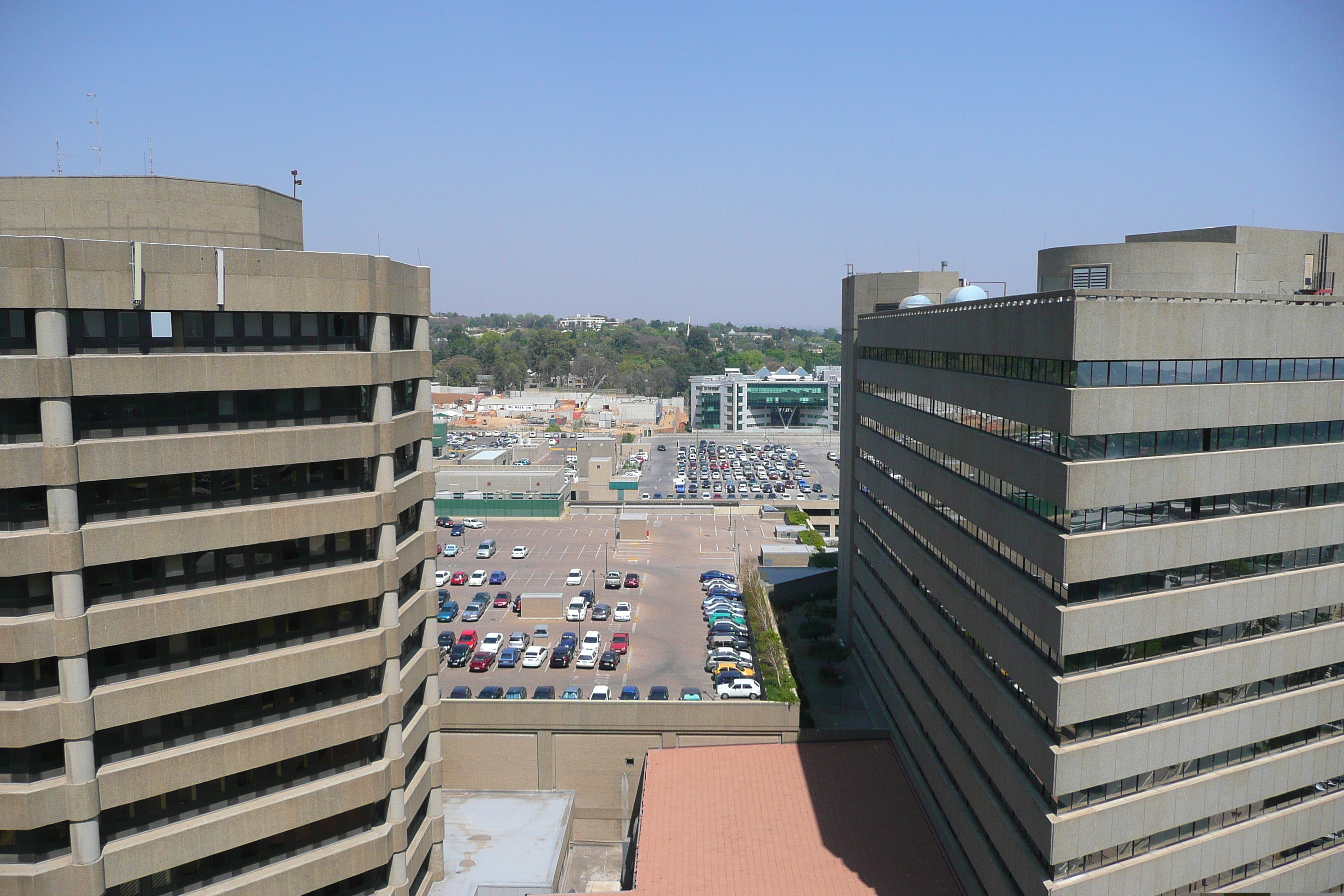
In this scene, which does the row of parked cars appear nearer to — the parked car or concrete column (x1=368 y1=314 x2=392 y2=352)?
the parked car

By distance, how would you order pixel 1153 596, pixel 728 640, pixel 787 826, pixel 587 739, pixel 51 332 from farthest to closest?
pixel 728 640, pixel 587 739, pixel 787 826, pixel 1153 596, pixel 51 332

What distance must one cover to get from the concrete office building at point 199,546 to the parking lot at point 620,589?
93.3 feet

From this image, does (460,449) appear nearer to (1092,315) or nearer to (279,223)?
(279,223)

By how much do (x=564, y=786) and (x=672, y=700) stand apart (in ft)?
24.2

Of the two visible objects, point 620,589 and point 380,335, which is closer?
point 380,335

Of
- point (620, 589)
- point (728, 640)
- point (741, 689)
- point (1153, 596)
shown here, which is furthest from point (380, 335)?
point (620, 589)

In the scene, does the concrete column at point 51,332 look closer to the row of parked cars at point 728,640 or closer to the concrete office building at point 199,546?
the concrete office building at point 199,546

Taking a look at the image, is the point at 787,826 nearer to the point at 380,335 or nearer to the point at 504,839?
the point at 504,839

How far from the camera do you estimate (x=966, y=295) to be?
41125 millimetres

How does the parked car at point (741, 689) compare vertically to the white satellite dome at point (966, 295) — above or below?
below

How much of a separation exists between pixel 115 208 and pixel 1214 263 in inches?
1432

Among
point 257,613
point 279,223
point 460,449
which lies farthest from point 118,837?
point 460,449

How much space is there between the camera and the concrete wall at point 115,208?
96.3ft

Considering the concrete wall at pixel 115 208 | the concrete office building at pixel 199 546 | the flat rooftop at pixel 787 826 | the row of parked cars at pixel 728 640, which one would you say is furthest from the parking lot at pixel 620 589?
the concrete wall at pixel 115 208
